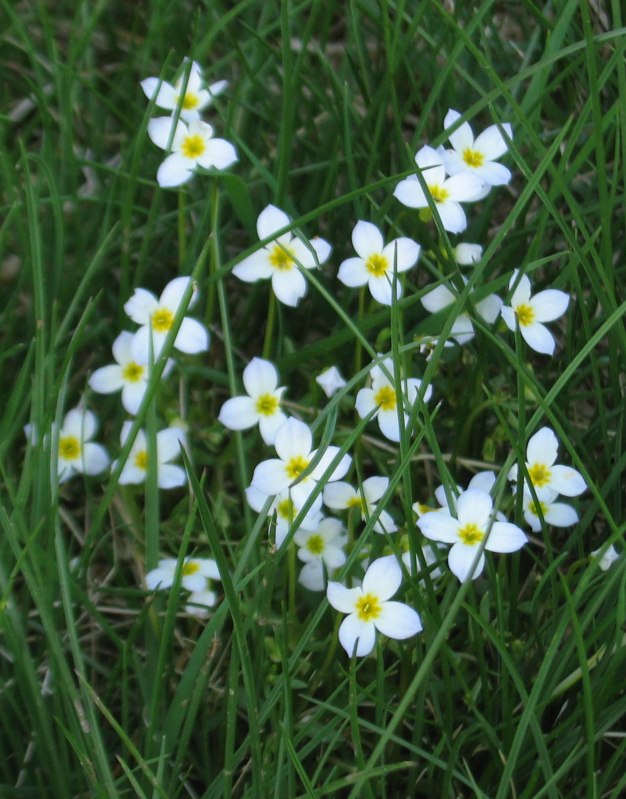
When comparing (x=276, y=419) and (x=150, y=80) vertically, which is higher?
(x=150, y=80)

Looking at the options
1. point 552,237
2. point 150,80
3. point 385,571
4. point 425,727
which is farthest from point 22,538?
point 552,237

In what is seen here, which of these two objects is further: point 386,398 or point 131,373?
point 131,373

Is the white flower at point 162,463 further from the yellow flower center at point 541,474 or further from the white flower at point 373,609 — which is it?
the yellow flower center at point 541,474

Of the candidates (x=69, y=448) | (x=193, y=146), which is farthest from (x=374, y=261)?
(x=69, y=448)

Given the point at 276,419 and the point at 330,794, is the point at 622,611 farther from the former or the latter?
the point at 276,419

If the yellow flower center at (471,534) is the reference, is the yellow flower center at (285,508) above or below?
above

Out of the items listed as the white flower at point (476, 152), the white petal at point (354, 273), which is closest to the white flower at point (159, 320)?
the white petal at point (354, 273)

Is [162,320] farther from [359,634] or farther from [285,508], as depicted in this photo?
[359,634]
